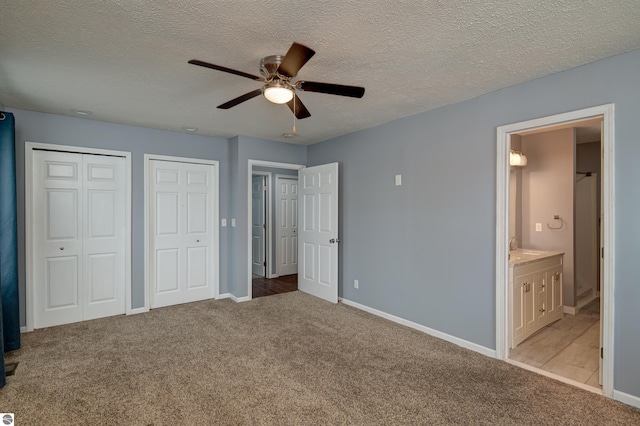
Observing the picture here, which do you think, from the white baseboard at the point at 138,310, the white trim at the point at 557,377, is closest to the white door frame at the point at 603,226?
the white trim at the point at 557,377

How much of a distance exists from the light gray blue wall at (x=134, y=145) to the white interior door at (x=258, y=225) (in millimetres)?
1552

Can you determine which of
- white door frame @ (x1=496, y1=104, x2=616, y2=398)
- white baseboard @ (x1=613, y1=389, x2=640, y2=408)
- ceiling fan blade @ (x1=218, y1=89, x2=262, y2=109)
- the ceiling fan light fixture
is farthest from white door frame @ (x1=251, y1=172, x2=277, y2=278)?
white baseboard @ (x1=613, y1=389, x2=640, y2=408)

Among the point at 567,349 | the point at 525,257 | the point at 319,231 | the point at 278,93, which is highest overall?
the point at 278,93

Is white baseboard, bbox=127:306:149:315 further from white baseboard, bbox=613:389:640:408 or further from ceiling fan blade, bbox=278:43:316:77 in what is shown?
white baseboard, bbox=613:389:640:408

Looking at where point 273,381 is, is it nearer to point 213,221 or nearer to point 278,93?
point 278,93

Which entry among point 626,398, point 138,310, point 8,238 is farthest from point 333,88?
point 138,310

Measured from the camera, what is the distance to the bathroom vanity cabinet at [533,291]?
10.2 feet

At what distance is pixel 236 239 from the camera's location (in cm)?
466

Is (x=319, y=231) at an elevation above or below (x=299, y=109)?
below

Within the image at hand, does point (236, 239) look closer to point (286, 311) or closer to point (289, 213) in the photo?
point (286, 311)

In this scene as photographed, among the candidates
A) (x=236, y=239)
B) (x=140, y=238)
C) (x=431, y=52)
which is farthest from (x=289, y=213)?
(x=431, y=52)

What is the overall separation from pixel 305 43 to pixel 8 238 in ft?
11.1

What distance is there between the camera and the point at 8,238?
9.99ft

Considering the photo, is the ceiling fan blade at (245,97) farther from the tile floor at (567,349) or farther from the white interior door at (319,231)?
the tile floor at (567,349)
